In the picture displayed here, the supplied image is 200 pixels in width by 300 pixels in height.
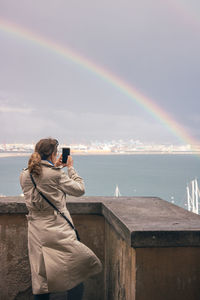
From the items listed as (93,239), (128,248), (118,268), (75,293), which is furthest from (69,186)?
(75,293)

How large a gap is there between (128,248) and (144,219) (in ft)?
0.80

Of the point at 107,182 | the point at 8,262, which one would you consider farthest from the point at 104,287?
the point at 107,182

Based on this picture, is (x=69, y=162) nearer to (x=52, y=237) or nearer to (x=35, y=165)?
(x=35, y=165)

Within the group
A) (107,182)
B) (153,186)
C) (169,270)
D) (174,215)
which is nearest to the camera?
(169,270)

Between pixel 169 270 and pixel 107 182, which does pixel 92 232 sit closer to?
pixel 169 270

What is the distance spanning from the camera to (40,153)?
86.8 inches

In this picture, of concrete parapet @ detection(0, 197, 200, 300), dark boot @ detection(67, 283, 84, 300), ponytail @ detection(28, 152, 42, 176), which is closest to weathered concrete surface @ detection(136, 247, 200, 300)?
concrete parapet @ detection(0, 197, 200, 300)

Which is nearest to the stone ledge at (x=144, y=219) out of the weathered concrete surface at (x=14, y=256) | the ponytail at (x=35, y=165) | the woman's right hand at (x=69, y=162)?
the weathered concrete surface at (x=14, y=256)

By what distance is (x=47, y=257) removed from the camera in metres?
2.20

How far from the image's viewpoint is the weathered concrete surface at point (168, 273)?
1840 mm

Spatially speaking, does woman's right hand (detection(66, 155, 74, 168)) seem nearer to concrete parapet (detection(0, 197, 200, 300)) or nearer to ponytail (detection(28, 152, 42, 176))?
ponytail (detection(28, 152, 42, 176))

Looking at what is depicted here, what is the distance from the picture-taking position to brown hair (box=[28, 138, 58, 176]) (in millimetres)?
2094

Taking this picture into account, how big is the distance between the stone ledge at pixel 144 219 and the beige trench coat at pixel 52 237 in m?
0.35

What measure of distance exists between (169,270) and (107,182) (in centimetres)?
14056
